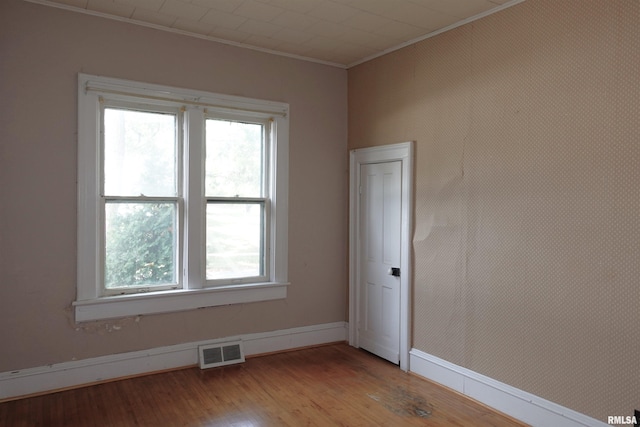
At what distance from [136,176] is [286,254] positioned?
163cm

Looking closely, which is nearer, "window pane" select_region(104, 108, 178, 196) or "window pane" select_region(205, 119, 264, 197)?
"window pane" select_region(104, 108, 178, 196)

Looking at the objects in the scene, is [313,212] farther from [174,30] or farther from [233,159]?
[174,30]

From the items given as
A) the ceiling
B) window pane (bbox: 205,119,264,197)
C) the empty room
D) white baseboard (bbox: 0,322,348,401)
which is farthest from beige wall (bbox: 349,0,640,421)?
window pane (bbox: 205,119,264,197)

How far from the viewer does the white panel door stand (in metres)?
4.35

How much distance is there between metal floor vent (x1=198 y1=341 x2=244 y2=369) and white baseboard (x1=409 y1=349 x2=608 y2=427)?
1634 mm

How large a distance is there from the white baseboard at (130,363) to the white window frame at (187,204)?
14.6 inches

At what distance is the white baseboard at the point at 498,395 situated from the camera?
118 inches

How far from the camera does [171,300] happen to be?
4090mm

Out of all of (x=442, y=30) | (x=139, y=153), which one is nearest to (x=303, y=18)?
(x=442, y=30)

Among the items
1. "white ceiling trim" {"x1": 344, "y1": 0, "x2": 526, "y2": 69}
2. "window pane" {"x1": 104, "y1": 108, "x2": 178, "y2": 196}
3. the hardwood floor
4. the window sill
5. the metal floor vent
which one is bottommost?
the hardwood floor

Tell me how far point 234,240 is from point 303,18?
2146 millimetres

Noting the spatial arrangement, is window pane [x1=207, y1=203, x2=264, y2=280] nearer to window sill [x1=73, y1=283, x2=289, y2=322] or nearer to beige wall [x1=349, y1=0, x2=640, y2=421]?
window sill [x1=73, y1=283, x2=289, y2=322]

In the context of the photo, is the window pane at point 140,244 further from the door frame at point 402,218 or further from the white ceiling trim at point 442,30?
the white ceiling trim at point 442,30

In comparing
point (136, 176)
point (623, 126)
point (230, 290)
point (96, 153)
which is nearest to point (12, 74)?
point (96, 153)
